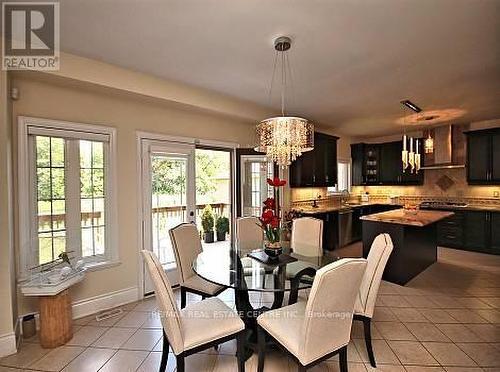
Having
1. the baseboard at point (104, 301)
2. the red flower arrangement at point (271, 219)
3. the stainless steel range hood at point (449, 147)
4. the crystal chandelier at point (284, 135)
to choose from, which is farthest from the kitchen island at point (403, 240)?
the baseboard at point (104, 301)

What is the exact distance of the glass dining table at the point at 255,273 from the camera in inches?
79.8

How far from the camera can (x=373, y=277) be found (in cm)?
214

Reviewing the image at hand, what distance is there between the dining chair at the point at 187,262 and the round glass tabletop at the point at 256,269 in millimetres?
213

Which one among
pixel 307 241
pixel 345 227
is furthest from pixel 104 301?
pixel 345 227

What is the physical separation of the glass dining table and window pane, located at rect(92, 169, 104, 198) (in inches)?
59.2

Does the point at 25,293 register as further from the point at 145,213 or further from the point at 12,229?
the point at 145,213

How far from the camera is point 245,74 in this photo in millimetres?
3068

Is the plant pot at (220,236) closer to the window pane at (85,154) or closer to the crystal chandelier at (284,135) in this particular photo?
the window pane at (85,154)

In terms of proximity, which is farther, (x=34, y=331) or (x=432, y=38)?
(x=34, y=331)

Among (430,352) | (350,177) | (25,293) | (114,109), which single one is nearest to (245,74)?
(114,109)

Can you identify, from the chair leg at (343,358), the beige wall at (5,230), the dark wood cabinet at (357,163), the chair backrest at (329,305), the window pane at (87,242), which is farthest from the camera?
the dark wood cabinet at (357,163)

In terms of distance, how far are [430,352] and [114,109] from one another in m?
4.06

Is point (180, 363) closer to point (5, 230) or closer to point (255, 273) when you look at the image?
point (255, 273)

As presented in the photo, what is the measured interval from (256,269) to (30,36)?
277 cm
